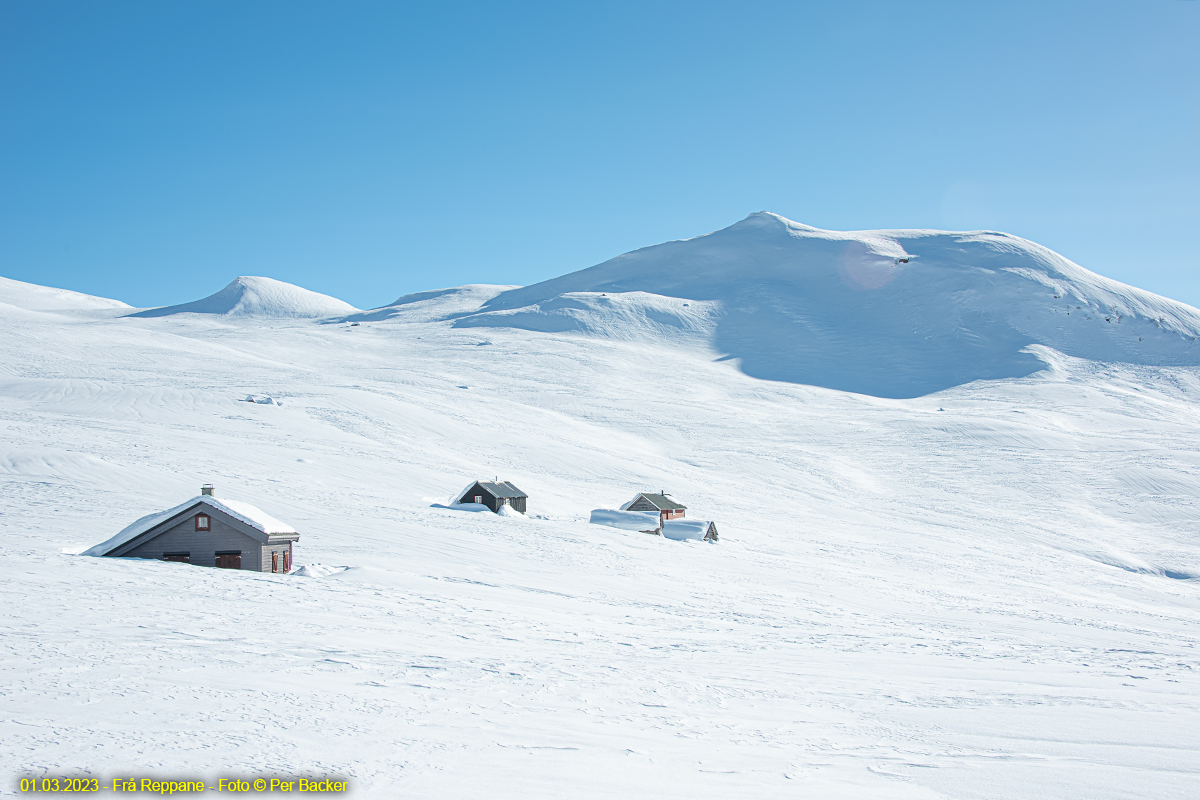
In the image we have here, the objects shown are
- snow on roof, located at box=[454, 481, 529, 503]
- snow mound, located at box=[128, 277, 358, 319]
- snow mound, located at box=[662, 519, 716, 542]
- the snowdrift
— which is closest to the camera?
snow mound, located at box=[662, 519, 716, 542]

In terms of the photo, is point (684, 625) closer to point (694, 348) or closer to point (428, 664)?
point (428, 664)

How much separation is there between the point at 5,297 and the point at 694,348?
6863 inches

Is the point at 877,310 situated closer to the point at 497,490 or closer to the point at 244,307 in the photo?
the point at 497,490

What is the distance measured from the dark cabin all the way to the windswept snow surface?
1.94 m

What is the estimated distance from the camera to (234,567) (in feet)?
61.5

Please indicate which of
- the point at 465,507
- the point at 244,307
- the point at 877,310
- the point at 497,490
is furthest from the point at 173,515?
the point at 244,307

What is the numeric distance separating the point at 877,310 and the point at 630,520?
13485cm

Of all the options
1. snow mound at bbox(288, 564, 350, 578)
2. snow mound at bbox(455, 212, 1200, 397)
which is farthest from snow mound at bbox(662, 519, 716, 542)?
snow mound at bbox(455, 212, 1200, 397)

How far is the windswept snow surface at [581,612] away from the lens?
7.55 meters

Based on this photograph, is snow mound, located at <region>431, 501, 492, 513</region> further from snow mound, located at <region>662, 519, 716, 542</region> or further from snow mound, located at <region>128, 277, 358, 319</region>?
snow mound, located at <region>128, 277, 358, 319</region>

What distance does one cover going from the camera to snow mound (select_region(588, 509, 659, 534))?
3584 cm

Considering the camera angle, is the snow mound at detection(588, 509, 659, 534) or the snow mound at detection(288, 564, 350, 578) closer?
the snow mound at detection(288, 564, 350, 578)

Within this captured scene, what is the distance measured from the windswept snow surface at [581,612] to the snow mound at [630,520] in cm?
255

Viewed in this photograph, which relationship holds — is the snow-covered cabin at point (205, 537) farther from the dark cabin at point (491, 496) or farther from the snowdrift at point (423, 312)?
the snowdrift at point (423, 312)
